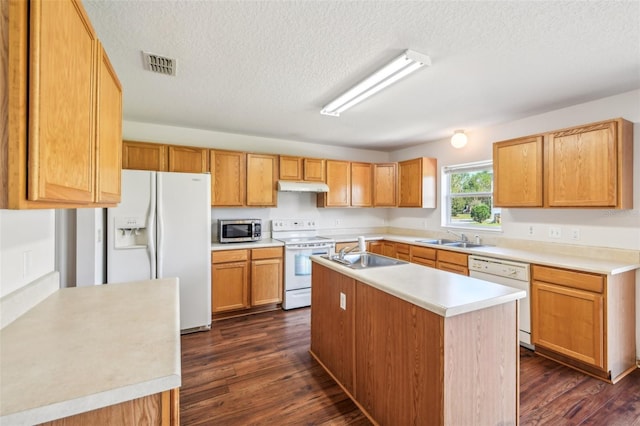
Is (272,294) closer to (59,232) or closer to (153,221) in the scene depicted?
(153,221)

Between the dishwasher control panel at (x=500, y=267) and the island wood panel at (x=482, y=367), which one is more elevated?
the dishwasher control panel at (x=500, y=267)

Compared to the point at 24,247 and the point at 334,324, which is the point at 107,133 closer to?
the point at 24,247

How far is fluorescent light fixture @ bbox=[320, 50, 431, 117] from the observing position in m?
1.99

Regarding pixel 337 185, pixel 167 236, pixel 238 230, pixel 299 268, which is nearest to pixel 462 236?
pixel 337 185

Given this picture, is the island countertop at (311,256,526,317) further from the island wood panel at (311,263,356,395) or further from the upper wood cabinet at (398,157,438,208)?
the upper wood cabinet at (398,157,438,208)

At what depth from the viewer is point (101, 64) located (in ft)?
4.16

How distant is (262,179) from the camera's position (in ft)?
13.3

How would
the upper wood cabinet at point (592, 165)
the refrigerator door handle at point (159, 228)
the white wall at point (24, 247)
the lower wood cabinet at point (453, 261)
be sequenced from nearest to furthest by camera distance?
the white wall at point (24, 247) → the upper wood cabinet at point (592, 165) → the refrigerator door handle at point (159, 228) → the lower wood cabinet at point (453, 261)

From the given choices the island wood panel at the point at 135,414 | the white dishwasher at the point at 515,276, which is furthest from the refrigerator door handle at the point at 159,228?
the white dishwasher at the point at 515,276

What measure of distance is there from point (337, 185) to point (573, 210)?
2905 mm

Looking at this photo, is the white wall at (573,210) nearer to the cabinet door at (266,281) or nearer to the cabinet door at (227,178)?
the cabinet door at (266,281)

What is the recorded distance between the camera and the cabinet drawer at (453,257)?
3.31 metres

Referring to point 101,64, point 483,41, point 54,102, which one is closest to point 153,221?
point 101,64

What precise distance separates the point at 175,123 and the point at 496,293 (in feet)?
12.7
